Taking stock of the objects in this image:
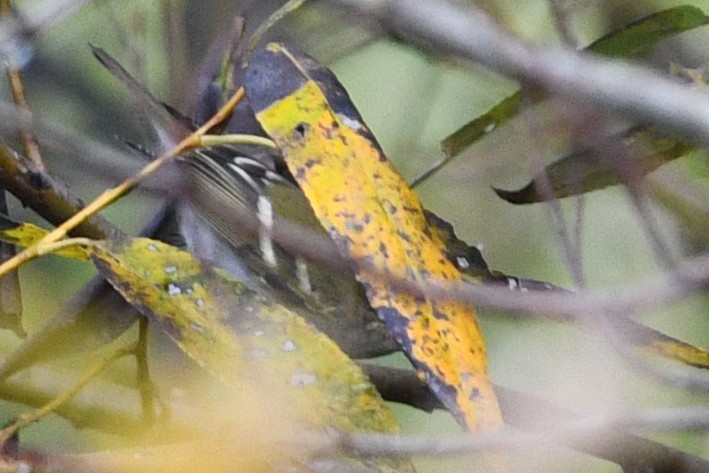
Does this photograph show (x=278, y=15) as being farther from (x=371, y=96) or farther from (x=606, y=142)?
(x=371, y=96)

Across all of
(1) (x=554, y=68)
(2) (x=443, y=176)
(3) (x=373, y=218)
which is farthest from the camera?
(2) (x=443, y=176)

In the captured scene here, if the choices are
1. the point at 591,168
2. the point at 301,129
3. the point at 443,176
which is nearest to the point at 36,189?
the point at 301,129

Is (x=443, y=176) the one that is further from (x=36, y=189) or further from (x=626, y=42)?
(x=36, y=189)

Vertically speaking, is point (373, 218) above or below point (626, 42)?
below

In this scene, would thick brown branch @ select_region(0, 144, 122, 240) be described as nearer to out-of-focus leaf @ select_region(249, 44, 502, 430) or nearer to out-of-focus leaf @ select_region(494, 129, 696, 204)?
out-of-focus leaf @ select_region(249, 44, 502, 430)

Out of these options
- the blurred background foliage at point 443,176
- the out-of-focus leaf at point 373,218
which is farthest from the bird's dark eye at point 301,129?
the blurred background foliage at point 443,176

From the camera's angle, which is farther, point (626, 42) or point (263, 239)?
point (263, 239)

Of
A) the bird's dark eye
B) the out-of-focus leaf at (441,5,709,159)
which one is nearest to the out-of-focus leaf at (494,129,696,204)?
the out-of-focus leaf at (441,5,709,159)
